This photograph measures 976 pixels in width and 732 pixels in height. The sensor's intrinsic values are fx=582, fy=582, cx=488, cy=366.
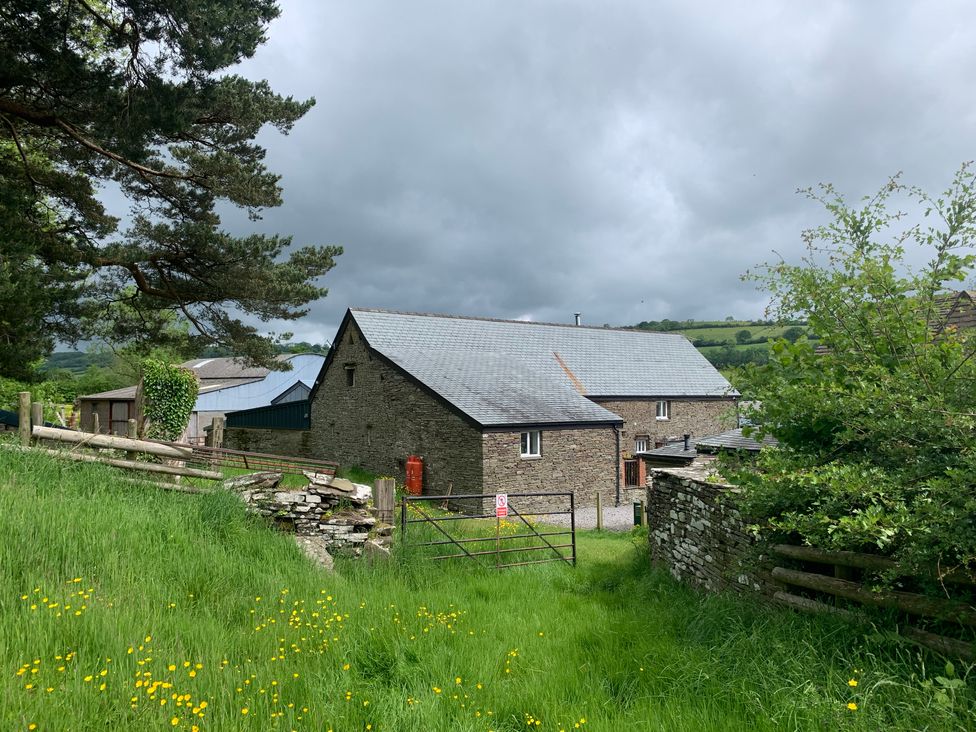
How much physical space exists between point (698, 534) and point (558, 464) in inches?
504

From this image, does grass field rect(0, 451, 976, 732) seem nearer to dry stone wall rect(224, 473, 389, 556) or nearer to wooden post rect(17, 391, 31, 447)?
dry stone wall rect(224, 473, 389, 556)

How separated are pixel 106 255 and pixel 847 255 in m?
15.5

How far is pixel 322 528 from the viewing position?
30.1ft

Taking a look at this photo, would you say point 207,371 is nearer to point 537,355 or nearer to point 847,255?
point 537,355

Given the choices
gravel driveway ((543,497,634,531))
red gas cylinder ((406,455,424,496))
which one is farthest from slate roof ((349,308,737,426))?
gravel driveway ((543,497,634,531))

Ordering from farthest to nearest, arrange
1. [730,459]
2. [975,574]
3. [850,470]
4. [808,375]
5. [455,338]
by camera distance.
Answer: [455,338] → [730,459] → [808,375] → [850,470] → [975,574]

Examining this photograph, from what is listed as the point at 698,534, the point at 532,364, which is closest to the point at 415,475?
the point at 532,364

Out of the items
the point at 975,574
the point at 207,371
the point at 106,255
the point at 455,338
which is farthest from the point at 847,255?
the point at 207,371

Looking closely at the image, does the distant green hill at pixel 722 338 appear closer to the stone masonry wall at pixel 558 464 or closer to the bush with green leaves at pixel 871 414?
the stone masonry wall at pixel 558 464

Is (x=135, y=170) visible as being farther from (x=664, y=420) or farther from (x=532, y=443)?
(x=664, y=420)

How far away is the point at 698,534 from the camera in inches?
342

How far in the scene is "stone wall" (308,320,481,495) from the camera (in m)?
20.1

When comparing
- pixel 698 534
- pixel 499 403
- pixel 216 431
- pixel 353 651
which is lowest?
pixel 353 651

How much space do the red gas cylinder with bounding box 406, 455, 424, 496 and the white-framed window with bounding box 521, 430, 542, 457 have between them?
383 centimetres
